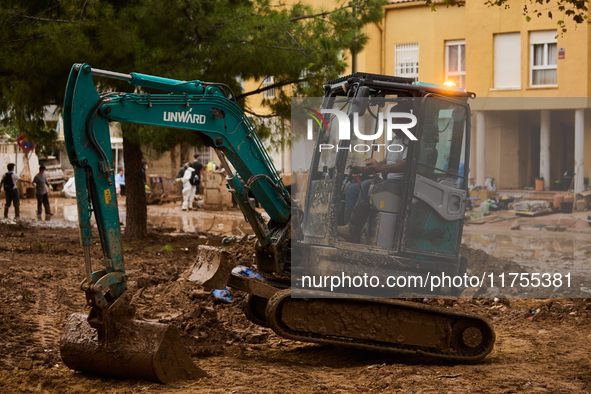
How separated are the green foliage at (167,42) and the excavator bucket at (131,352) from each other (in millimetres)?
5231

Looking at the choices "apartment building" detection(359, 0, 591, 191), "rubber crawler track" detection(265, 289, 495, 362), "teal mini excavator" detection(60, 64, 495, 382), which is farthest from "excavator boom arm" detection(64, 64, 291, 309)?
"apartment building" detection(359, 0, 591, 191)

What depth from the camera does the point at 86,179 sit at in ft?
15.2

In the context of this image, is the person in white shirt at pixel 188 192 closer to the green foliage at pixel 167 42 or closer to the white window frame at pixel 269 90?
the white window frame at pixel 269 90

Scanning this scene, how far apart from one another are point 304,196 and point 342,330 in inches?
51.5

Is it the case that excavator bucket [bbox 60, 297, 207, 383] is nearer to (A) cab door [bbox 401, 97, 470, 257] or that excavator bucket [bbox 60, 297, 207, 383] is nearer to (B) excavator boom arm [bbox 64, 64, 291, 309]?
(B) excavator boom arm [bbox 64, 64, 291, 309]

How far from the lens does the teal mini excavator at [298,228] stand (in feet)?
15.1

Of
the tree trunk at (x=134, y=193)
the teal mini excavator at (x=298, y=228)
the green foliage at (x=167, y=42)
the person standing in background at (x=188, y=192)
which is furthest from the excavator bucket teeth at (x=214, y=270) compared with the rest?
the person standing in background at (x=188, y=192)

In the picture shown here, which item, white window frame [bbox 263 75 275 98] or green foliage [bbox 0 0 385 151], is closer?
green foliage [bbox 0 0 385 151]

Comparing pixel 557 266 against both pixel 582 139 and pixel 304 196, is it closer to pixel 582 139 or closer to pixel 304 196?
pixel 304 196

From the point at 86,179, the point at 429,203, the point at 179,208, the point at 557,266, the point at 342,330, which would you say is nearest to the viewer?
the point at 86,179

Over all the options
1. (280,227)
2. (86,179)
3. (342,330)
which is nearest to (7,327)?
(86,179)

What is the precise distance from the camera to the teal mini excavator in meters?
4.62

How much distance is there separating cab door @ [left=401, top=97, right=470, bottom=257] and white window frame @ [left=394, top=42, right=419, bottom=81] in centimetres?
1657

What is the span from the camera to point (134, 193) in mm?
11719
